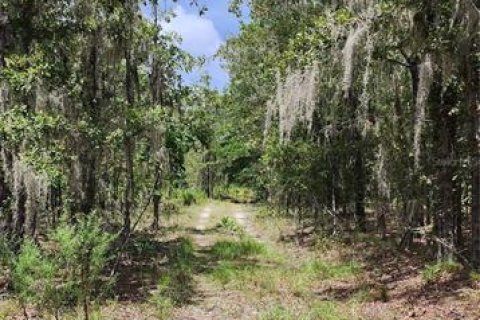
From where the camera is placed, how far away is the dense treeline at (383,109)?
1042 centimetres

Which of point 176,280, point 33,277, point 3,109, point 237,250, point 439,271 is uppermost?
point 3,109

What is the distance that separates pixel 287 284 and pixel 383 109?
20.2ft

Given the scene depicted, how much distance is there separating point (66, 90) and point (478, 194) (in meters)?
8.66

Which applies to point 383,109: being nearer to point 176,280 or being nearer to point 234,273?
point 234,273

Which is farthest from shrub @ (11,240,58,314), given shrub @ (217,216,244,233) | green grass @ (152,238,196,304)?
shrub @ (217,216,244,233)

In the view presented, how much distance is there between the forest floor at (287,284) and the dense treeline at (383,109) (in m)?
0.99

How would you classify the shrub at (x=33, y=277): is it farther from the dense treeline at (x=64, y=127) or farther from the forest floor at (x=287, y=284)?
the forest floor at (x=287, y=284)

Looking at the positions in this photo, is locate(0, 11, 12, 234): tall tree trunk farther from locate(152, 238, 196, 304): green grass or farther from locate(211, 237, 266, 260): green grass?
locate(211, 237, 266, 260): green grass

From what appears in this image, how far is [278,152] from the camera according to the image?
18.2 meters

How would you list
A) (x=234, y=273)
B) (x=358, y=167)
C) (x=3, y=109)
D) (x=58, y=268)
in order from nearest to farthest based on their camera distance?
(x=58, y=268) → (x=3, y=109) → (x=234, y=273) → (x=358, y=167)

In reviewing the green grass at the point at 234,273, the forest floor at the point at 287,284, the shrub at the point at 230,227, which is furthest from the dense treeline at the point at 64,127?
the shrub at the point at 230,227

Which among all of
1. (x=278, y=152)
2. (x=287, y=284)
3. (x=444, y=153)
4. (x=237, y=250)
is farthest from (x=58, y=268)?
(x=278, y=152)

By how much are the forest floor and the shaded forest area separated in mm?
65

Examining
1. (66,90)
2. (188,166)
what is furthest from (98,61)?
(188,166)
